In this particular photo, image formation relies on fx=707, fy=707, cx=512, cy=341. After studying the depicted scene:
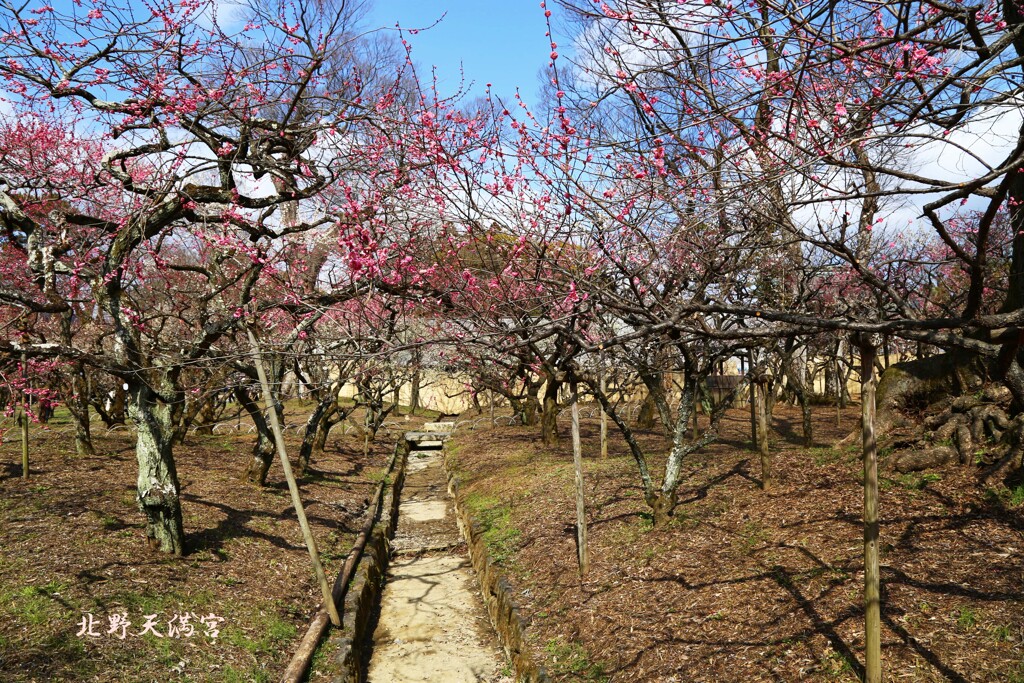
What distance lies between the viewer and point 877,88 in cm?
476

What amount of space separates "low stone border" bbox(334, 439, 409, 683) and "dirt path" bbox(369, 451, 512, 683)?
17 cm

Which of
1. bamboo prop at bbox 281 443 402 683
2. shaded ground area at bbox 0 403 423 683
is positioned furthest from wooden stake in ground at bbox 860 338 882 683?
shaded ground area at bbox 0 403 423 683

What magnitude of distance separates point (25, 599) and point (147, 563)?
4.85 ft

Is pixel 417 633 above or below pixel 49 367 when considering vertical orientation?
below

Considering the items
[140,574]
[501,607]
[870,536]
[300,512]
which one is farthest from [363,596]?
[870,536]

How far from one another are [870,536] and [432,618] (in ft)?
20.1

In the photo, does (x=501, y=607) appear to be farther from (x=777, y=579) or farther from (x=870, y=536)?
(x=870, y=536)

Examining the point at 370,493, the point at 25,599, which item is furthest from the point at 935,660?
the point at 370,493

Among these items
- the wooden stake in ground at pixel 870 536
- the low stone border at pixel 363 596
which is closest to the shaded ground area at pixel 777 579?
the wooden stake in ground at pixel 870 536

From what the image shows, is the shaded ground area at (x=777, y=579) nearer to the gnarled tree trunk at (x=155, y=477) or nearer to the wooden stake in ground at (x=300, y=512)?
the wooden stake in ground at (x=300, y=512)

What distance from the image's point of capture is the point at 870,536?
435 cm

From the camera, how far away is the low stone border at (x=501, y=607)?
6625mm

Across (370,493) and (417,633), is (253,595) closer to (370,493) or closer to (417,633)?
(417,633)

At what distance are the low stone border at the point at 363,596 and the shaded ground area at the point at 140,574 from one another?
1.31ft
